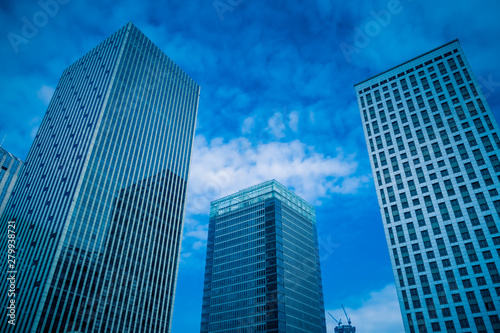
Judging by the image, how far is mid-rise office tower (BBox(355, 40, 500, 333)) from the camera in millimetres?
86750

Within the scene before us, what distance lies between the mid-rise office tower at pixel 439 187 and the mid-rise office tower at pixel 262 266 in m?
66.8

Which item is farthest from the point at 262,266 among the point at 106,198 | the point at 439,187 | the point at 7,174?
the point at 7,174

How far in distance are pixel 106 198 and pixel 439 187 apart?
10187cm

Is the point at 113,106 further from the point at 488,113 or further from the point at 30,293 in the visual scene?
the point at 488,113

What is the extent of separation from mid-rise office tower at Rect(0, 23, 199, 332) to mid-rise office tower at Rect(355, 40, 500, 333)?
80955 millimetres

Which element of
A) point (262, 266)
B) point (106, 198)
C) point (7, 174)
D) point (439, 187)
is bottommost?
point (439, 187)

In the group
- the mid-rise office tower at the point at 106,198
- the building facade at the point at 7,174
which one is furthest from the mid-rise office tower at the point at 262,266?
the building facade at the point at 7,174

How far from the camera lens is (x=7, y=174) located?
7175 inches

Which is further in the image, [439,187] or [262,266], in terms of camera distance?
[262,266]

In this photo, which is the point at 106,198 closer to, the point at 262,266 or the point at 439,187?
the point at 262,266

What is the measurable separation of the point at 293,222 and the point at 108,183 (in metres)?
89.9

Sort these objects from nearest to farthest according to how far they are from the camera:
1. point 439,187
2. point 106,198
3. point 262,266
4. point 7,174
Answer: point 439,187 < point 106,198 < point 262,266 < point 7,174

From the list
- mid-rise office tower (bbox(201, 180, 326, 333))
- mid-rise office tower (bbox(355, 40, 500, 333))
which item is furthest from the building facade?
mid-rise office tower (bbox(355, 40, 500, 333))

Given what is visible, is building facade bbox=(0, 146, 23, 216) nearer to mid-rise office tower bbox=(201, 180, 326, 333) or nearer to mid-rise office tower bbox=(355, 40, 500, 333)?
mid-rise office tower bbox=(201, 180, 326, 333)
